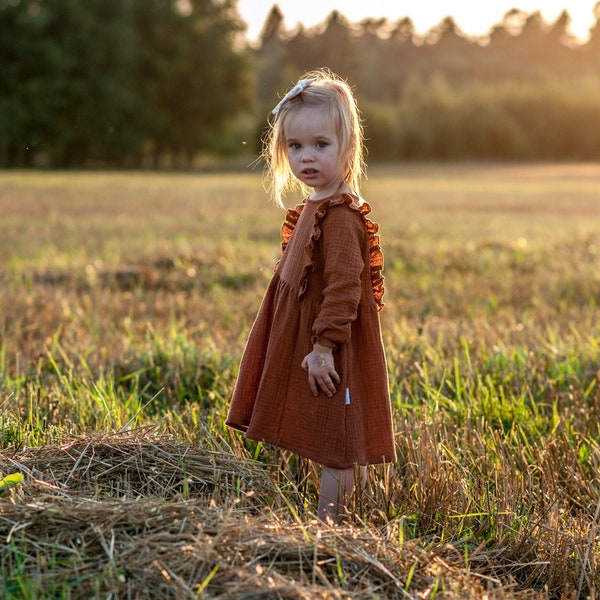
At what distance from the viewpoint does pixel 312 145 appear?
2.63m

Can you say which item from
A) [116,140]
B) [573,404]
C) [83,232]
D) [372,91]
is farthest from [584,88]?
[573,404]

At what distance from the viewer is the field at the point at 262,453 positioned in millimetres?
1864

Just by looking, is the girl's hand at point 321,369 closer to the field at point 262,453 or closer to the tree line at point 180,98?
the field at point 262,453

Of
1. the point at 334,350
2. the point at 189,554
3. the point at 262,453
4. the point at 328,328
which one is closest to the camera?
the point at 189,554

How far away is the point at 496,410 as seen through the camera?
135 inches

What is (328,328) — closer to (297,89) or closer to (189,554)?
(297,89)

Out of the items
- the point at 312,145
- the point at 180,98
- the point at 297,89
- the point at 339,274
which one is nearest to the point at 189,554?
the point at 339,274

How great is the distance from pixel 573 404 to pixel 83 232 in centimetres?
939

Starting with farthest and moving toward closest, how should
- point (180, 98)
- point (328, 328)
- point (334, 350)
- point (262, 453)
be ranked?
point (180, 98)
point (262, 453)
point (334, 350)
point (328, 328)

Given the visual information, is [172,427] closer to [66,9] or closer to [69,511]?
[69,511]

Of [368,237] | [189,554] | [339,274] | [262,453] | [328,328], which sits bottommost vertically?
[262,453]

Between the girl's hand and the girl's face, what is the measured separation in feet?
1.85

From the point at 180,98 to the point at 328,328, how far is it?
172 feet

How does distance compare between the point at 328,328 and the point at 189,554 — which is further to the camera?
the point at 328,328
